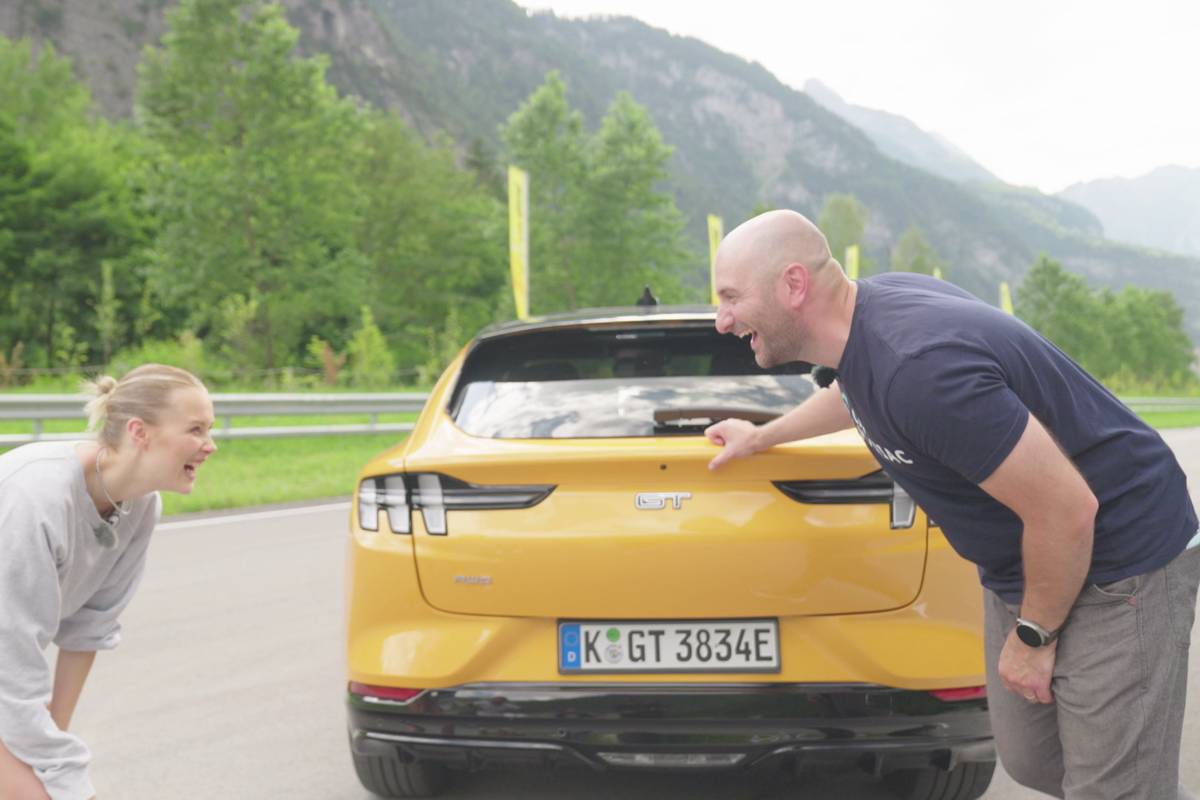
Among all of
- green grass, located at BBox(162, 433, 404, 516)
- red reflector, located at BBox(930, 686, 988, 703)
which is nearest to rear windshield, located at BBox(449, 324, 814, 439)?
red reflector, located at BBox(930, 686, 988, 703)

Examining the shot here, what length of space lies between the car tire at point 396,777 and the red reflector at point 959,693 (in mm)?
1572

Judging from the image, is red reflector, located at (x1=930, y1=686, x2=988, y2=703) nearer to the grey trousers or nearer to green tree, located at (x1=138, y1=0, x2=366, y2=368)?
the grey trousers

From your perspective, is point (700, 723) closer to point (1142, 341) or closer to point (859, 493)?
point (859, 493)

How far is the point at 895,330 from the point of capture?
227 centimetres

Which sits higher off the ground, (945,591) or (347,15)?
(347,15)

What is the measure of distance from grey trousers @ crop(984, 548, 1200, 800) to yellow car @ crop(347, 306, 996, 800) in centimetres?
98

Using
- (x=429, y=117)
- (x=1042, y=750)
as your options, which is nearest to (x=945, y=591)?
(x=1042, y=750)

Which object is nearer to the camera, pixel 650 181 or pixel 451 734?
pixel 451 734

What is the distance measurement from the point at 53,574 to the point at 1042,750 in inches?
78.6

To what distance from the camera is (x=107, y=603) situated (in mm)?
2986

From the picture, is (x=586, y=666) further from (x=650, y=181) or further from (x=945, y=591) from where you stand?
(x=650, y=181)

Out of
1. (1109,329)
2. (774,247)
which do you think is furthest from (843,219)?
(774,247)

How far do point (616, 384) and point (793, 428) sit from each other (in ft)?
2.22

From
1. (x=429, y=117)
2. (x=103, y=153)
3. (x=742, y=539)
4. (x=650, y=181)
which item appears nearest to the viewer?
(x=742, y=539)
